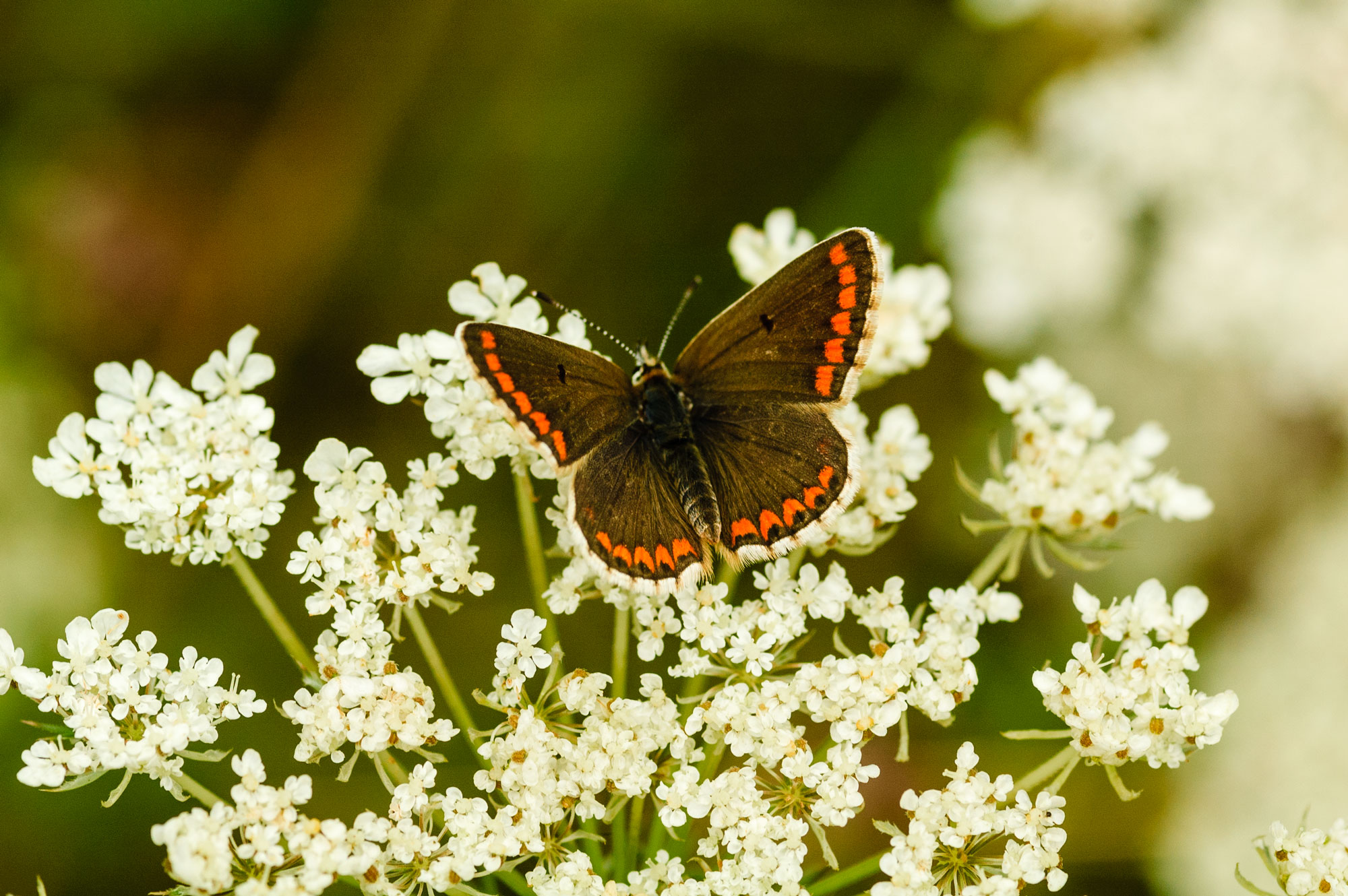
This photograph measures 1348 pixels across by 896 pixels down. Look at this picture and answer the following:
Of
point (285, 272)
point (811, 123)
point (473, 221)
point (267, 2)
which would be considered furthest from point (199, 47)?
point (811, 123)

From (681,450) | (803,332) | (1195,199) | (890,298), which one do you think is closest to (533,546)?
(681,450)

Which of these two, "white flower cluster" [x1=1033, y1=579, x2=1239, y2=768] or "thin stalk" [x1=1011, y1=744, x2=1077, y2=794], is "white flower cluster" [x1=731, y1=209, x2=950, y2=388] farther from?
"thin stalk" [x1=1011, y1=744, x2=1077, y2=794]

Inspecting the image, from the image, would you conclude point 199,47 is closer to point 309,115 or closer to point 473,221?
point 309,115

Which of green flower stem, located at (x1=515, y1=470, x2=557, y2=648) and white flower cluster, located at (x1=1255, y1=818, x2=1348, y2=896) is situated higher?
green flower stem, located at (x1=515, y1=470, x2=557, y2=648)

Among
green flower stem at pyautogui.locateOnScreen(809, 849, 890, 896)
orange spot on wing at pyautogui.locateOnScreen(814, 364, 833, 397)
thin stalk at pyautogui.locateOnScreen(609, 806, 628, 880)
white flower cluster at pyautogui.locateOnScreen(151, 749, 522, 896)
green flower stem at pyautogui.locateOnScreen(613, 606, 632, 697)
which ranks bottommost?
green flower stem at pyautogui.locateOnScreen(809, 849, 890, 896)

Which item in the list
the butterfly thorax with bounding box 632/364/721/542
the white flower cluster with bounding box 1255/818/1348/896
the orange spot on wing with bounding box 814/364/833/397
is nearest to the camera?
the white flower cluster with bounding box 1255/818/1348/896

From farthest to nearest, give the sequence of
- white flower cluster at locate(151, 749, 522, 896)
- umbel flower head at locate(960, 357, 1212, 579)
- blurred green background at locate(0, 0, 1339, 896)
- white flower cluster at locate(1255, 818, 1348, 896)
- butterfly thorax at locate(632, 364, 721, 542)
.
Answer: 1. blurred green background at locate(0, 0, 1339, 896)
2. umbel flower head at locate(960, 357, 1212, 579)
3. butterfly thorax at locate(632, 364, 721, 542)
4. white flower cluster at locate(1255, 818, 1348, 896)
5. white flower cluster at locate(151, 749, 522, 896)

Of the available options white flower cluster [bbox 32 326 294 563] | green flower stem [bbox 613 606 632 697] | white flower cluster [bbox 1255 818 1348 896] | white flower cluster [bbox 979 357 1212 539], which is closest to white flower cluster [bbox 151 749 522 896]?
green flower stem [bbox 613 606 632 697]

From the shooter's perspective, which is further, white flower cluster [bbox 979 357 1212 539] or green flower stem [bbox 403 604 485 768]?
white flower cluster [bbox 979 357 1212 539]
